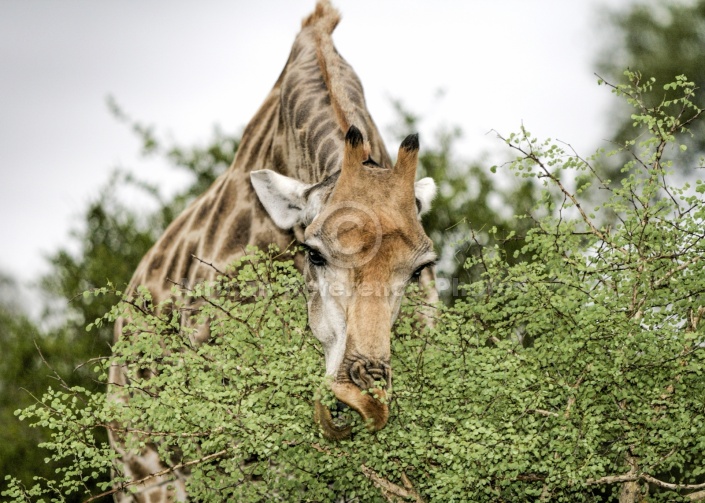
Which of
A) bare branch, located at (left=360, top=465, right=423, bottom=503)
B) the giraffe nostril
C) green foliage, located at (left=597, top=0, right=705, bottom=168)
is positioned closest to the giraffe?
the giraffe nostril

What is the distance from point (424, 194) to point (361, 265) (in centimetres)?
112

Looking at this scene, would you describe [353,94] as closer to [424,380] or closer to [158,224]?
[424,380]

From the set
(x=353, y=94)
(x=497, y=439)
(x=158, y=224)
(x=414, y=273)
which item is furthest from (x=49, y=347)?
(x=497, y=439)

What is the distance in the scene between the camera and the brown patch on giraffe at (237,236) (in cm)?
728

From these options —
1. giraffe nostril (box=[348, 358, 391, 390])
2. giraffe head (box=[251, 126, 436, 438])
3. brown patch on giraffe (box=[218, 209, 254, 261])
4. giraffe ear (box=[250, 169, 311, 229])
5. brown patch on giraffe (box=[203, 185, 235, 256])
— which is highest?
brown patch on giraffe (box=[203, 185, 235, 256])

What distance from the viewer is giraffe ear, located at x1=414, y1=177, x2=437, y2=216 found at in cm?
607

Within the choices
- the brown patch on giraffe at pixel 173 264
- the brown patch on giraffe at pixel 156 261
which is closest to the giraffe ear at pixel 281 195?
the brown patch on giraffe at pixel 173 264

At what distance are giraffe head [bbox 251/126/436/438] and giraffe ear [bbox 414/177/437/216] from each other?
1.61ft

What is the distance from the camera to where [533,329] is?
5.14 metres

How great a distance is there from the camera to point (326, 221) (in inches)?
209

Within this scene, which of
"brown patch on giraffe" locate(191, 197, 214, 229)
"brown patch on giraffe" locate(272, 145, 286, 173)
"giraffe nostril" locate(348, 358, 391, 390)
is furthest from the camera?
"brown patch on giraffe" locate(191, 197, 214, 229)

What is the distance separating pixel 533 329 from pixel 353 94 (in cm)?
240

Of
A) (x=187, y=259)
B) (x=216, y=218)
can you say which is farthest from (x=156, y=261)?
(x=216, y=218)

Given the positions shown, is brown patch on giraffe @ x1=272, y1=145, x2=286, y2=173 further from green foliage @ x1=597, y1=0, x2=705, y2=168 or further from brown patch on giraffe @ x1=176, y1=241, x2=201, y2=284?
green foliage @ x1=597, y1=0, x2=705, y2=168
